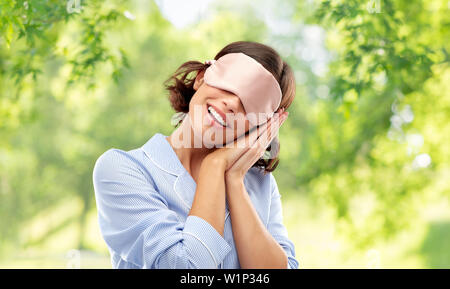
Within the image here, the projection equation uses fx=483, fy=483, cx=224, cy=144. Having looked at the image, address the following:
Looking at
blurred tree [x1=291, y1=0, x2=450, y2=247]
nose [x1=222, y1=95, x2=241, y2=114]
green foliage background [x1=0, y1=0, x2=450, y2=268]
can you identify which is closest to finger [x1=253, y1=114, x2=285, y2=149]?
nose [x1=222, y1=95, x2=241, y2=114]

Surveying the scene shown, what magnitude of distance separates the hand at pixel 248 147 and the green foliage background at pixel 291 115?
93 cm

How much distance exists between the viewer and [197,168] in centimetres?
140

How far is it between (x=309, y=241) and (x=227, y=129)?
1108 centimetres

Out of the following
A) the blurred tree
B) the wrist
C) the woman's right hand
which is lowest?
the wrist

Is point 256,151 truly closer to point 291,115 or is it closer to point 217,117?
point 217,117

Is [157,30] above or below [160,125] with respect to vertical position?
above

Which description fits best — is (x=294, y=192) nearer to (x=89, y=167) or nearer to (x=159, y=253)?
(x=89, y=167)

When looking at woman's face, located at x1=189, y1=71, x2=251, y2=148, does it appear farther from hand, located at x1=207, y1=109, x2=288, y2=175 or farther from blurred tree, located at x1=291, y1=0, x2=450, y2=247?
blurred tree, located at x1=291, y1=0, x2=450, y2=247

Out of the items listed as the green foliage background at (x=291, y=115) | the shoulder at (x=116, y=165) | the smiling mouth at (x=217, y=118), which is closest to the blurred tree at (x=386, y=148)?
the green foliage background at (x=291, y=115)

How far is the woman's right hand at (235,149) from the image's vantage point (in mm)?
1287

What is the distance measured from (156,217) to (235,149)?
292 mm

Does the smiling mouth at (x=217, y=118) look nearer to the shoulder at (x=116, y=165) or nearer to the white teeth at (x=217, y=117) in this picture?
the white teeth at (x=217, y=117)

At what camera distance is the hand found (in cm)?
130
